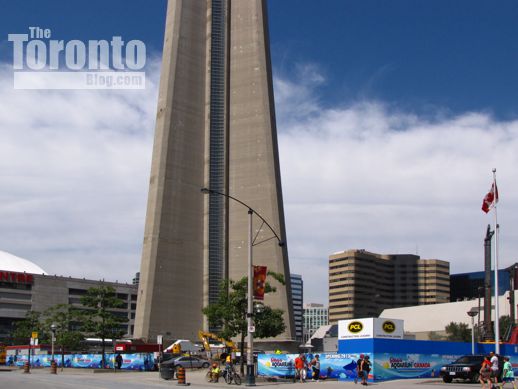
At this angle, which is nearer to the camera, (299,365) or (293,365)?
(299,365)

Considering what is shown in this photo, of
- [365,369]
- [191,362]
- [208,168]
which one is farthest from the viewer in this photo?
[208,168]

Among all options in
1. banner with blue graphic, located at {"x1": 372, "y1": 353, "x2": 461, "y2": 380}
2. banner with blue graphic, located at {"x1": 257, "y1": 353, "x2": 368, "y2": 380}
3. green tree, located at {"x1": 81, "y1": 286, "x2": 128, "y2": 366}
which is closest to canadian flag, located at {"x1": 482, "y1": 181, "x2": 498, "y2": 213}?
banner with blue graphic, located at {"x1": 372, "y1": 353, "x2": 461, "y2": 380}

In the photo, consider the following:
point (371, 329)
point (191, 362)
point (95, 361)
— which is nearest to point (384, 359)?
point (371, 329)

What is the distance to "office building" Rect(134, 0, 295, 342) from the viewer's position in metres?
113

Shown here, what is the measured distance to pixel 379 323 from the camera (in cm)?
4125

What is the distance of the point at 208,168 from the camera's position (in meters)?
120

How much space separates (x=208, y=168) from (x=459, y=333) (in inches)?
2338

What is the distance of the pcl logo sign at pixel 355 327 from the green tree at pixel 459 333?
96640 mm

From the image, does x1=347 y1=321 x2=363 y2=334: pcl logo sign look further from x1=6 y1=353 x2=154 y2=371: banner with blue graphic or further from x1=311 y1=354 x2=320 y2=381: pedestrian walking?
x1=6 y1=353 x2=154 y2=371: banner with blue graphic

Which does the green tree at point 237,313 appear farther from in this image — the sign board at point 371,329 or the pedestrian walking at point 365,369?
the pedestrian walking at point 365,369

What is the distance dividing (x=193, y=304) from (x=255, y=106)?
3412 centimetres

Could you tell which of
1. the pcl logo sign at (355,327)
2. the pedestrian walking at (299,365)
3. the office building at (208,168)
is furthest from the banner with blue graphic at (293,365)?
the office building at (208,168)

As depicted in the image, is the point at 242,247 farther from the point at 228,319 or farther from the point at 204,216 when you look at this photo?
the point at 228,319

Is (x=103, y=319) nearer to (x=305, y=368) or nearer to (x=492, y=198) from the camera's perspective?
(x=305, y=368)
